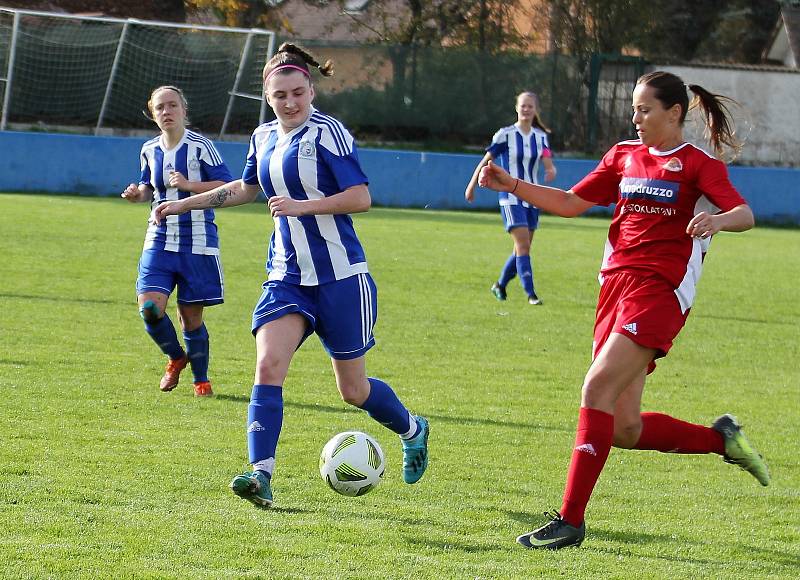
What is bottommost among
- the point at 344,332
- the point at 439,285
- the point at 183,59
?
the point at 439,285

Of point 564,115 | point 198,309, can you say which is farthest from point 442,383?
point 564,115

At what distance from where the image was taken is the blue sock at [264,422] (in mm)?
4965

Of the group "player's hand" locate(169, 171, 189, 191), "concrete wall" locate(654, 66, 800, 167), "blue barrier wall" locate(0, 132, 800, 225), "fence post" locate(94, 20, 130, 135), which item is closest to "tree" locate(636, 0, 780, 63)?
"concrete wall" locate(654, 66, 800, 167)

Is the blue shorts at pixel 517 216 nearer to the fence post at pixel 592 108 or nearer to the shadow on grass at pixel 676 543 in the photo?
the shadow on grass at pixel 676 543

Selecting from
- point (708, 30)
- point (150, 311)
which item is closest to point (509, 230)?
point (150, 311)

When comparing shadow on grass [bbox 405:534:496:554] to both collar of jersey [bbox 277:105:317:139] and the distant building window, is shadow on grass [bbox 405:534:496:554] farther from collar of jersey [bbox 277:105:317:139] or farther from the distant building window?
the distant building window

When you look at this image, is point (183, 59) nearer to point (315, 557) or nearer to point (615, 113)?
point (615, 113)

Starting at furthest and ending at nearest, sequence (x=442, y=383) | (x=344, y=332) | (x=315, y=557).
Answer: (x=442, y=383), (x=344, y=332), (x=315, y=557)

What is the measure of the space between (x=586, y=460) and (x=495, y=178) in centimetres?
119

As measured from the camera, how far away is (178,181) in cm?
712

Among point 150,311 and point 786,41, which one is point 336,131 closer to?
point 150,311

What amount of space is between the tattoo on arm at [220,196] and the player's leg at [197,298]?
1979 mm

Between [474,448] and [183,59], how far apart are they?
2114cm

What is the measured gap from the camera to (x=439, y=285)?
13812 mm
